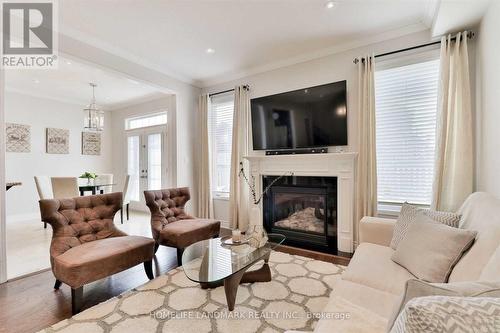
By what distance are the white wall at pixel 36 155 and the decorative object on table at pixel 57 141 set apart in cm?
9

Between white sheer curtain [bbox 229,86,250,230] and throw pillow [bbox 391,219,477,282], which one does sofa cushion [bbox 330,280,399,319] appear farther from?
white sheer curtain [bbox 229,86,250,230]

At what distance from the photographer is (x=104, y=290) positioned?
2.24 metres

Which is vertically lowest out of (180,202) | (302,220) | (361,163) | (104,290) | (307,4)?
(104,290)

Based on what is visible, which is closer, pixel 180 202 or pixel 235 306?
pixel 235 306

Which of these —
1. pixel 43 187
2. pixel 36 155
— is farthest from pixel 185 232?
pixel 36 155

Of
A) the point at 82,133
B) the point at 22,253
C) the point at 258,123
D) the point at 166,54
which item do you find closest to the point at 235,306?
the point at 258,123

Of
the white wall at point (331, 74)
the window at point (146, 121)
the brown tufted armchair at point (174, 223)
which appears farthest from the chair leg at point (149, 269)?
the window at point (146, 121)

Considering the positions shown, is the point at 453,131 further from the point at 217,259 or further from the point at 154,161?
the point at 154,161

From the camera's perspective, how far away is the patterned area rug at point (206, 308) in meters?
1.69

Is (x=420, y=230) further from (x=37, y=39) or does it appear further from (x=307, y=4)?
A: (x=37, y=39)

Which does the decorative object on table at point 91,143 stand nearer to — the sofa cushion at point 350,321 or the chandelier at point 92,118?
the chandelier at point 92,118

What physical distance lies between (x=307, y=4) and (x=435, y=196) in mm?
2389

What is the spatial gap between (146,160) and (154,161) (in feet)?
0.87

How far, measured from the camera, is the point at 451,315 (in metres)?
0.50
